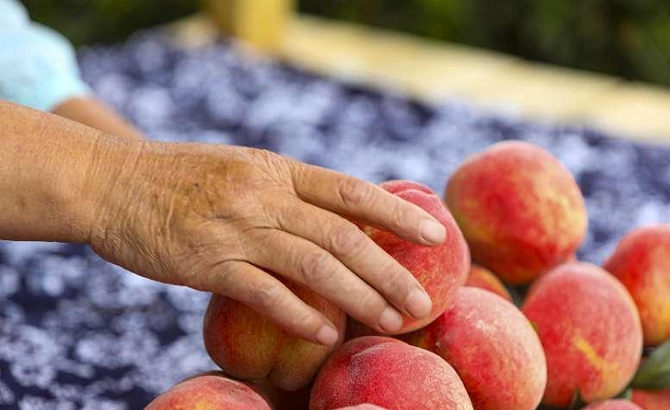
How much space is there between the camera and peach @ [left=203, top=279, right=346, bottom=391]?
32.5 inches

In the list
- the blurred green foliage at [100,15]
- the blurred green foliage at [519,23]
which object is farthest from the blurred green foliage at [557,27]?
the blurred green foliage at [100,15]

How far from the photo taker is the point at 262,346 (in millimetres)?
826

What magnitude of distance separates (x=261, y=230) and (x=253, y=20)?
2.05 meters

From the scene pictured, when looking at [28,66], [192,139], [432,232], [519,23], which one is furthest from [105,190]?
[519,23]

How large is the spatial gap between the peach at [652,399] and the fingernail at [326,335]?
0.41m

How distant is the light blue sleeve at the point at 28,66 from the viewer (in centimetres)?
140

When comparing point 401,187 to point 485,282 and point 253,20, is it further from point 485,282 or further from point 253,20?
point 253,20

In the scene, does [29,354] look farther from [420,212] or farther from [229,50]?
[229,50]

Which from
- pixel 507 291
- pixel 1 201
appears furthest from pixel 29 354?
pixel 507 291

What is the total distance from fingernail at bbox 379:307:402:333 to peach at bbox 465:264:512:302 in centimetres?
18

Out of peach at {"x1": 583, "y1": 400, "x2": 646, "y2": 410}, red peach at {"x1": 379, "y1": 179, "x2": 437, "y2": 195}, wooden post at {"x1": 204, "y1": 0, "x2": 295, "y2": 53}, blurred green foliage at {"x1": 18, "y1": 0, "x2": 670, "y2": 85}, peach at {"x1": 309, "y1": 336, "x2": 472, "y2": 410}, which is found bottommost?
blurred green foliage at {"x1": 18, "y1": 0, "x2": 670, "y2": 85}

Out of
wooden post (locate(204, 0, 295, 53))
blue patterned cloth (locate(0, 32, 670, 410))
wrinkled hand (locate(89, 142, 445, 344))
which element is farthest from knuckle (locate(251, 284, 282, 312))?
wooden post (locate(204, 0, 295, 53))

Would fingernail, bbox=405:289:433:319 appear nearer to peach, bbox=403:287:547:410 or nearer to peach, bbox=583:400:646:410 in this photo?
peach, bbox=403:287:547:410

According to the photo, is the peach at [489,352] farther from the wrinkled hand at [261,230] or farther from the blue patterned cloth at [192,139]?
A: the blue patterned cloth at [192,139]
